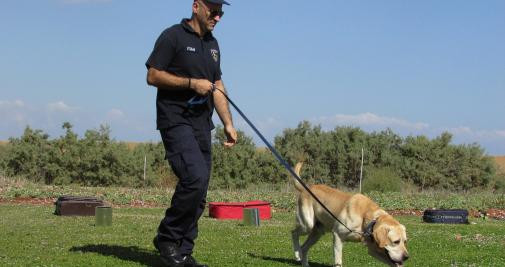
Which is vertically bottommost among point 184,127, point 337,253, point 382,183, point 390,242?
point 337,253

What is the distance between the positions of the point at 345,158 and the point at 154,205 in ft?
56.5

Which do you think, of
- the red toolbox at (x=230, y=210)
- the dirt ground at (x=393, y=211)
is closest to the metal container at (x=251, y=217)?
the red toolbox at (x=230, y=210)

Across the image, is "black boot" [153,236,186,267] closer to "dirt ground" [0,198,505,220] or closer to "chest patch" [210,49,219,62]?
"chest patch" [210,49,219,62]

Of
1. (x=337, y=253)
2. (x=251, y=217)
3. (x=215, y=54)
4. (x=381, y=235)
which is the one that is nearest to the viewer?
(x=381, y=235)

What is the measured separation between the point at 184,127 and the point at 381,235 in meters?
2.25

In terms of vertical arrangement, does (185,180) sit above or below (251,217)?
above

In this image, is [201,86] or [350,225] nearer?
[201,86]

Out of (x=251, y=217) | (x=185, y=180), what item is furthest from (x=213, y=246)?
(x=251, y=217)

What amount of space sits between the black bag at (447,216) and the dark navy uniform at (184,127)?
34.8 ft

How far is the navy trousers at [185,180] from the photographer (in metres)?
6.36

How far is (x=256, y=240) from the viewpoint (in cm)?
1013

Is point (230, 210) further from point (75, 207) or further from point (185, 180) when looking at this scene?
point (185, 180)

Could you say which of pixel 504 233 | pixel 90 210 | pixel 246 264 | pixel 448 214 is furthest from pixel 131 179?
pixel 246 264

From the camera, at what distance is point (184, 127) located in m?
6.54
